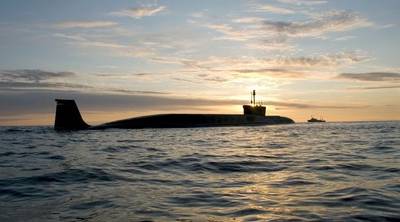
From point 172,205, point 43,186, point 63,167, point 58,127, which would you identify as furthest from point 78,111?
point 172,205

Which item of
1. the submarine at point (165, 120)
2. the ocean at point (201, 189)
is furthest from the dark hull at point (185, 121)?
the ocean at point (201, 189)

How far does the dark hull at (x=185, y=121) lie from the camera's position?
2792 inches

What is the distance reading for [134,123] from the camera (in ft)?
234

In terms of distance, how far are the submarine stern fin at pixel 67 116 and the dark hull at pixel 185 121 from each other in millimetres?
2751

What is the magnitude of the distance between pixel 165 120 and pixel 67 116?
2015 centimetres

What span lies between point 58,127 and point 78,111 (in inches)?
142

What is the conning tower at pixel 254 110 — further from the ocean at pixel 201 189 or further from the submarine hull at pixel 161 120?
the ocean at pixel 201 189

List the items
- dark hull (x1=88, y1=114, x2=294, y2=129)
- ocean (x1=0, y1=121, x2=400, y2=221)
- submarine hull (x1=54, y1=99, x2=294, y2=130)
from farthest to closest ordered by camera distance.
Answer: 1. dark hull (x1=88, y1=114, x2=294, y2=129)
2. submarine hull (x1=54, y1=99, x2=294, y2=130)
3. ocean (x1=0, y1=121, x2=400, y2=221)

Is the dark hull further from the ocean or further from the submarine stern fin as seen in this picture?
the ocean

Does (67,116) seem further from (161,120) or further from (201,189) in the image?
(201,189)

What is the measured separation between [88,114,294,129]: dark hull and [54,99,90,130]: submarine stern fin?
2751mm

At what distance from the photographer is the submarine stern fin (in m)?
60.7

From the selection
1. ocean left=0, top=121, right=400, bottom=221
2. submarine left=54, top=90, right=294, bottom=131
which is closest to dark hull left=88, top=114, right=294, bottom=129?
submarine left=54, top=90, right=294, bottom=131

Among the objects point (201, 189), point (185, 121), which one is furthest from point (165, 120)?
→ point (201, 189)
